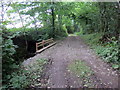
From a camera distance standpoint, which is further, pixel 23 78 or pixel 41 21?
pixel 41 21

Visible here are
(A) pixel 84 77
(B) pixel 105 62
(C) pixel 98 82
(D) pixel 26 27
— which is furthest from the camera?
(D) pixel 26 27

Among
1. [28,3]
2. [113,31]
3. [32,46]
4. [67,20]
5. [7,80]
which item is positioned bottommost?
[32,46]

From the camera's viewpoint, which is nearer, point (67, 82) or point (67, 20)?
point (67, 82)

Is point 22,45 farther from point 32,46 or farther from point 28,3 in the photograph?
point 28,3

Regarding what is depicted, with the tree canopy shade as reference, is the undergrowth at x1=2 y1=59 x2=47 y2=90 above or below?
below

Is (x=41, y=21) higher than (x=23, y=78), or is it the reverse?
(x=41, y=21)

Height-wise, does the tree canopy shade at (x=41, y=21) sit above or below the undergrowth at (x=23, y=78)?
above

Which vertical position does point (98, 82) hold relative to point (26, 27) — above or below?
below

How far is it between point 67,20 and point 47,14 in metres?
7.89

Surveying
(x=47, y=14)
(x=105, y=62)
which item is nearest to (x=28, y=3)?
(x=47, y=14)

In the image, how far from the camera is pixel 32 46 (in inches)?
417

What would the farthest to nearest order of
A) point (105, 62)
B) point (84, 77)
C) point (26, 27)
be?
point (26, 27), point (105, 62), point (84, 77)

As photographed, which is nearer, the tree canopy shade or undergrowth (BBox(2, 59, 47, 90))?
undergrowth (BBox(2, 59, 47, 90))

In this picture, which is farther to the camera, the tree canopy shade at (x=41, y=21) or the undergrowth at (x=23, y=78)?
the tree canopy shade at (x=41, y=21)
